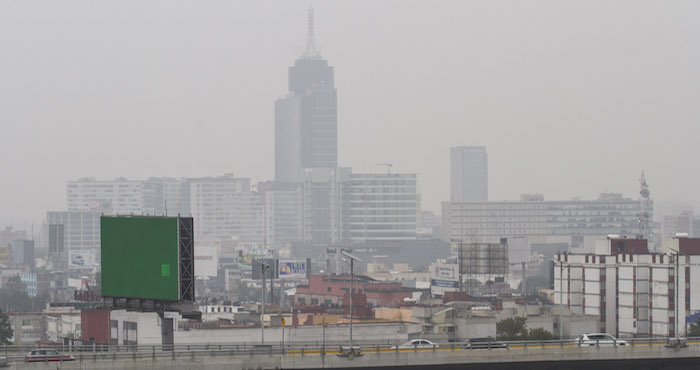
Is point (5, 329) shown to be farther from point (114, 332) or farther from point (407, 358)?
point (407, 358)

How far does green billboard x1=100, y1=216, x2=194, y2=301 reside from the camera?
80375mm

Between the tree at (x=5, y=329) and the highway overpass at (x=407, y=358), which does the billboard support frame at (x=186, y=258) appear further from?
the tree at (x=5, y=329)

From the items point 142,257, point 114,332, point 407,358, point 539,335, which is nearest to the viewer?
point 407,358

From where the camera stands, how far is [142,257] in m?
82.1

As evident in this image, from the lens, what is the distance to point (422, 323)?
5477 inches

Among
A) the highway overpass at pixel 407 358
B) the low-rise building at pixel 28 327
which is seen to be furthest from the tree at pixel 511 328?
the low-rise building at pixel 28 327

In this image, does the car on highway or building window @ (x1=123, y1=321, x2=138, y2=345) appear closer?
the car on highway

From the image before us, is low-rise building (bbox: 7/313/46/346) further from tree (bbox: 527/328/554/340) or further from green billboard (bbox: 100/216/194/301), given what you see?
green billboard (bbox: 100/216/194/301)

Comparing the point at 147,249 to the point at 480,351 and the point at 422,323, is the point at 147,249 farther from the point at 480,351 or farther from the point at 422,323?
the point at 422,323

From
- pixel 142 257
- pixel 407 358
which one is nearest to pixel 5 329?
pixel 142 257

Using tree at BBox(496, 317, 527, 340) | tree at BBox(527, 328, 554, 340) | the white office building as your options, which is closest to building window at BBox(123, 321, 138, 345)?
tree at BBox(496, 317, 527, 340)

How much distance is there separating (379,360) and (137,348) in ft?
39.2

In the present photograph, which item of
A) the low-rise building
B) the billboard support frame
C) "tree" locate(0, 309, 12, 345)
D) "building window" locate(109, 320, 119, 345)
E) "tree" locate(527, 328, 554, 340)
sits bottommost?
the low-rise building

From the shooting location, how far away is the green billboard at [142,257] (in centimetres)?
8038
